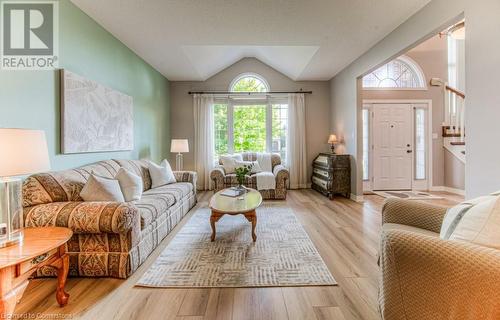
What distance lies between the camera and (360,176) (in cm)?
476

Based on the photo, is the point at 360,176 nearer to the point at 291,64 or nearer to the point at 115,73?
the point at 291,64

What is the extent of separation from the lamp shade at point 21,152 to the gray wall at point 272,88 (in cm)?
454

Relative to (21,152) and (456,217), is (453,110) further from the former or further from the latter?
(21,152)

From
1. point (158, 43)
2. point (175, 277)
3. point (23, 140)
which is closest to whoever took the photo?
point (23, 140)

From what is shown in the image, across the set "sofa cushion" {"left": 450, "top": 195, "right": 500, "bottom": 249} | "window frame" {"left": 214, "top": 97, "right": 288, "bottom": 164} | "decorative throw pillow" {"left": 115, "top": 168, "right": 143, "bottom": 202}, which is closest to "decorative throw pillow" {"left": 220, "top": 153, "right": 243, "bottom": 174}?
"window frame" {"left": 214, "top": 97, "right": 288, "bottom": 164}

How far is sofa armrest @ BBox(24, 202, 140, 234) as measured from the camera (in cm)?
190

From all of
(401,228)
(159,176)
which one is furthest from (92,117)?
(401,228)

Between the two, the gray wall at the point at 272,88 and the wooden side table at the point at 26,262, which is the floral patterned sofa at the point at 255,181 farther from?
the wooden side table at the point at 26,262

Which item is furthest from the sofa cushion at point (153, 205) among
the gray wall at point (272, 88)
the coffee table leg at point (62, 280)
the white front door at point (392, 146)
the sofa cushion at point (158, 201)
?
the white front door at point (392, 146)

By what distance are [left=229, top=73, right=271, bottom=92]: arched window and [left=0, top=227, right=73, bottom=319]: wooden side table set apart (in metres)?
5.13

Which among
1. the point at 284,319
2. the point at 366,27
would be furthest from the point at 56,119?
the point at 366,27

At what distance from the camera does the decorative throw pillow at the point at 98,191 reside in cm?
222

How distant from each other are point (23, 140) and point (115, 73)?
248 cm

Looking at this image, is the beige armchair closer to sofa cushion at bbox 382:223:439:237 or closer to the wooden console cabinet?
sofa cushion at bbox 382:223:439:237
